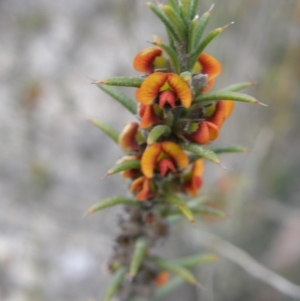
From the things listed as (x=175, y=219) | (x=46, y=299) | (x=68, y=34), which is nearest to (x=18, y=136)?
(x=46, y=299)

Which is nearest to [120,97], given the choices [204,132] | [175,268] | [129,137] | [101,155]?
[129,137]

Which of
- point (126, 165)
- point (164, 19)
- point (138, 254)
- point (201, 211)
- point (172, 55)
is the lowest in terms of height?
point (138, 254)

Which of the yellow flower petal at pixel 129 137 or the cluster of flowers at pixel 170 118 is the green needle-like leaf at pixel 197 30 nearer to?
the cluster of flowers at pixel 170 118

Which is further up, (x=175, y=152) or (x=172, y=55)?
(x=172, y=55)

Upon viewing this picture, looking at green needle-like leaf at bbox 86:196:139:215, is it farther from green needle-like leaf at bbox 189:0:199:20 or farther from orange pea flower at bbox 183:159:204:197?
green needle-like leaf at bbox 189:0:199:20

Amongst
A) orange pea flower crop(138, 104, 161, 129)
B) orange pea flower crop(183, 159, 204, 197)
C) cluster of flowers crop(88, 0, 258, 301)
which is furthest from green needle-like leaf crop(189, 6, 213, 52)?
orange pea flower crop(183, 159, 204, 197)

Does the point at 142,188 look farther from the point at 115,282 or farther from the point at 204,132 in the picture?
the point at 115,282
